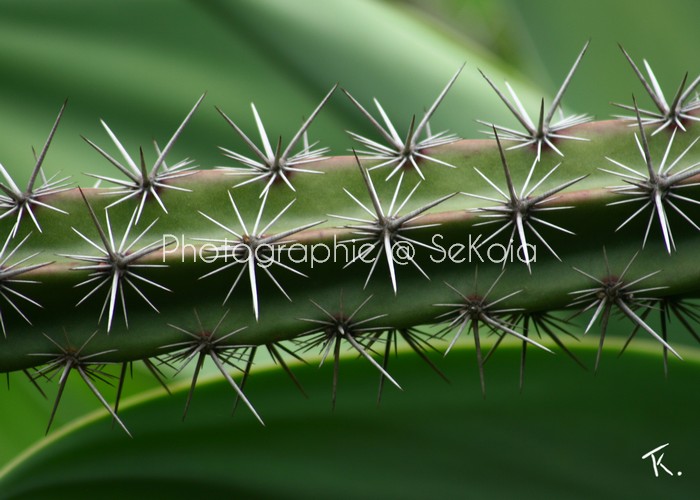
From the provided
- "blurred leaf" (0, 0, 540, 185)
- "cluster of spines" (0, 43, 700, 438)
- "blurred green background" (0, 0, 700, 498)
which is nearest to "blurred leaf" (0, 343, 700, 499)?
"blurred green background" (0, 0, 700, 498)

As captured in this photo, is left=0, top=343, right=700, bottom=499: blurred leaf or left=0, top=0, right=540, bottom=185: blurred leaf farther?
→ left=0, top=0, right=540, bottom=185: blurred leaf

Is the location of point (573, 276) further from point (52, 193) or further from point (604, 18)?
point (604, 18)

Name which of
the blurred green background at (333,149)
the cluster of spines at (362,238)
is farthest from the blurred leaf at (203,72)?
the cluster of spines at (362,238)

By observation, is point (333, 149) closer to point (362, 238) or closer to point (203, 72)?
point (203, 72)

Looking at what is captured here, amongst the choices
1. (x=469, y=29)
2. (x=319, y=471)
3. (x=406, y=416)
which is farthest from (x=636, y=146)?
(x=469, y=29)

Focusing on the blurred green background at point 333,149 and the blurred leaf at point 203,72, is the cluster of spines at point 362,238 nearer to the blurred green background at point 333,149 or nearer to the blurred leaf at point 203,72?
the blurred green background at point 333,149

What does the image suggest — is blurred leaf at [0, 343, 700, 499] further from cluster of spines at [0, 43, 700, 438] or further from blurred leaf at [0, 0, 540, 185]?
blurred leaf at [0, 0, 540, 185]

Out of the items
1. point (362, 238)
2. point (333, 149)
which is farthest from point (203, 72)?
point (362, 238)

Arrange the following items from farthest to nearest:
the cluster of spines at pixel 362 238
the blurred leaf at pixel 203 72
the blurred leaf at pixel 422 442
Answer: the blurred leaf at pixel 203 72, the blurred leaf at pixel 422 442, the cluster of spines at pixel 362 238
